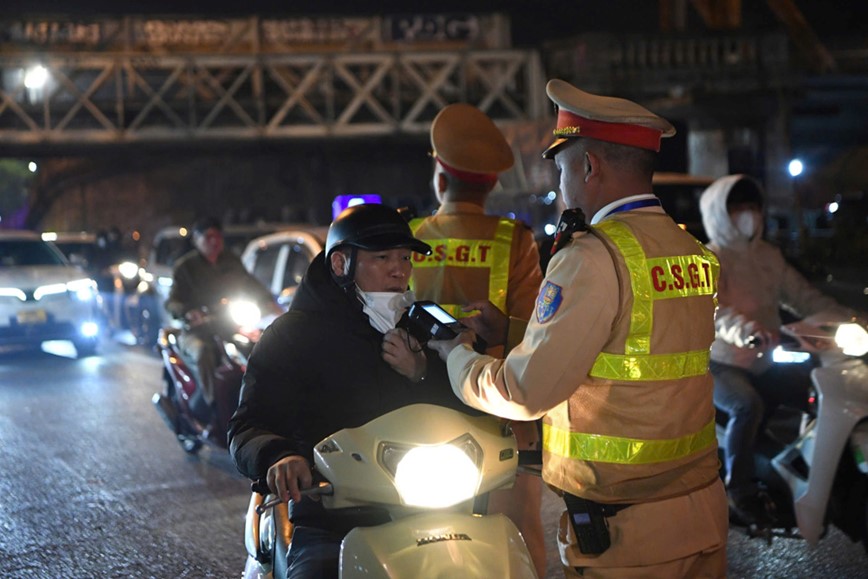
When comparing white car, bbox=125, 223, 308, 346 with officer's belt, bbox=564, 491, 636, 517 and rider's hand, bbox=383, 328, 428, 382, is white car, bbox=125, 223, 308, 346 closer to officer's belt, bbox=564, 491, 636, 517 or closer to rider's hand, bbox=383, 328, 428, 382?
rider's hand, bbox=383, 328, 428, 382

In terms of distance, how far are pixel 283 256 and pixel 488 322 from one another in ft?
23.9

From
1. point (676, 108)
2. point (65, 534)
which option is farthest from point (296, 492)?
point (676, 108)

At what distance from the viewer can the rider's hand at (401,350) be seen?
3342 millimetres

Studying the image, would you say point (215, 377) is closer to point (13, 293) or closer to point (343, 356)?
point (343, 356)

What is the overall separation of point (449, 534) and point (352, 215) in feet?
3.81

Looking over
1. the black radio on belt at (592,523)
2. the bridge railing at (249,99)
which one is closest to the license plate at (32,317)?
the bridge railing at (249,99)

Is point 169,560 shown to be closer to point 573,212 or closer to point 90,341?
point 573,212

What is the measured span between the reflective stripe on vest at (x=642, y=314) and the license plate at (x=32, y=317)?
12534mm

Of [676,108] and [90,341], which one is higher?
[676,108]

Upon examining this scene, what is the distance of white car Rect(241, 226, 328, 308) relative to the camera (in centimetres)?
1095

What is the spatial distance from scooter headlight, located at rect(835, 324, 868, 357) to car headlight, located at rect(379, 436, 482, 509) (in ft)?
9.15

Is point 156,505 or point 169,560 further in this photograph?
point 156,505

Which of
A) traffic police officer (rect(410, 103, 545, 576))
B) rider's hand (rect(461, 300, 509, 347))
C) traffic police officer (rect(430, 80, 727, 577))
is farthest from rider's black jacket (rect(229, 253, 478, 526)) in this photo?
traffic police officer (rect(410, 103, 545, 576))

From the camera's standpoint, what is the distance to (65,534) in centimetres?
643
